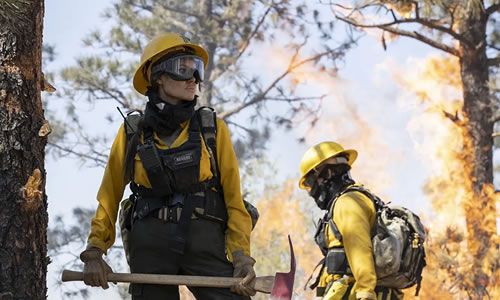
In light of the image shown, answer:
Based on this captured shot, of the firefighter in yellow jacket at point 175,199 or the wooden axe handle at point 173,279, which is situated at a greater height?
the firefighter in yellow jacket at point 175,199

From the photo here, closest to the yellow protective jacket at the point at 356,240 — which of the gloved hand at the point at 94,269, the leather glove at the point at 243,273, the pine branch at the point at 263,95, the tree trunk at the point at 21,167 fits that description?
the leather glove at the point at 243,273

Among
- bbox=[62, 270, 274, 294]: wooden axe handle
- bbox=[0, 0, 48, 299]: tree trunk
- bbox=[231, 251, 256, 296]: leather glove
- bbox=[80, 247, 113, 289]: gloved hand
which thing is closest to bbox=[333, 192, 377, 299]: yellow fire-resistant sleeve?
bbox=[231, 251, 256, 296]: leather glove

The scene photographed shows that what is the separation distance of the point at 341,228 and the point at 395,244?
0.33m

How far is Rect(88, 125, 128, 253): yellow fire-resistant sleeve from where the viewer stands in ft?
16.4

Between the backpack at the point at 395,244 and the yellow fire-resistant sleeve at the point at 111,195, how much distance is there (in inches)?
65.9

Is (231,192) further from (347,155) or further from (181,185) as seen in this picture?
(347,155)

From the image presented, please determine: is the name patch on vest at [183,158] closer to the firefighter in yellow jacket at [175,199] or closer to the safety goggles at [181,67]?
the firefighter in yellow jacket at [175,199]

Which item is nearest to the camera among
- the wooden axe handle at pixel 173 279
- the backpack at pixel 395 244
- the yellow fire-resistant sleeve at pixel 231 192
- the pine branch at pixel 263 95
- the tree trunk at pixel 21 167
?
the tree trunk at pixel 21 167

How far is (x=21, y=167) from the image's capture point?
464cm

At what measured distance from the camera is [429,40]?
14.2 m

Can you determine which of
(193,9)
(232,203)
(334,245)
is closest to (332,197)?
(334,245)

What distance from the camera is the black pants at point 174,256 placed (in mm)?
4840

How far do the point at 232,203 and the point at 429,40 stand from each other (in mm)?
9739

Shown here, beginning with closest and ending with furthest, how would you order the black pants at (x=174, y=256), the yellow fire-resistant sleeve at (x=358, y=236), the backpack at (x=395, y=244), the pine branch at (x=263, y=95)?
the black pants at (x=174, y=256) < the yellow fire-resistant sleeve at (x=358, y=236) < the backpack at (x=395, y=244) < the pine branch at (x=263, y=95)
